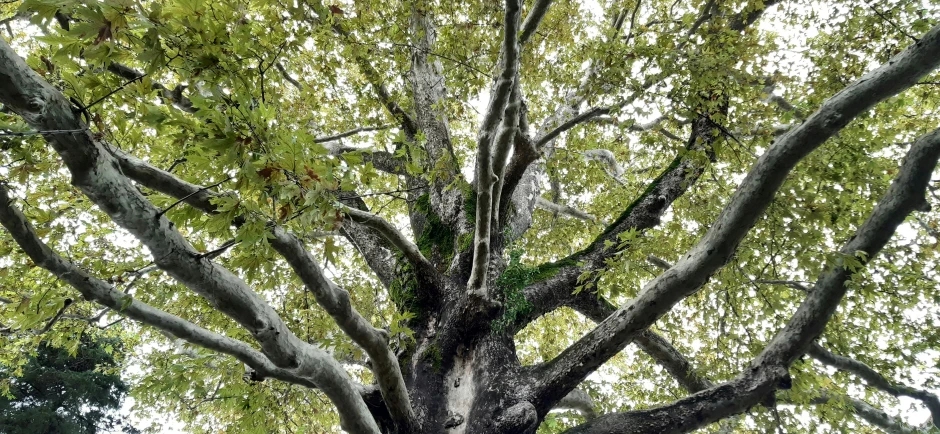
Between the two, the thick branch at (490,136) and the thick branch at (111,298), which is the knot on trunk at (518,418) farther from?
the thick branch at (111,298)

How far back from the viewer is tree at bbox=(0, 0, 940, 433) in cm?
203

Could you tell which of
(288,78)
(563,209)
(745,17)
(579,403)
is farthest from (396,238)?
(563,209)

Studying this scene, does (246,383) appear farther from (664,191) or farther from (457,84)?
(664,191)

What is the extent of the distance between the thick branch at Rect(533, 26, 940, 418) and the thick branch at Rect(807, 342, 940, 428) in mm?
1717

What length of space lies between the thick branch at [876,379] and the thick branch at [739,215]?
1.72 m

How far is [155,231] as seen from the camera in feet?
7.11

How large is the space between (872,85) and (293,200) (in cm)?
342

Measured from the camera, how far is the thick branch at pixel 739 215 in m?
2.89

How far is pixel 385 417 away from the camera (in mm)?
3775

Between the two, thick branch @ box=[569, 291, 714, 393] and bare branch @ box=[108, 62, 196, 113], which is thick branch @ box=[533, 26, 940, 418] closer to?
thick branch @ box=[569, 291, 714, 393]

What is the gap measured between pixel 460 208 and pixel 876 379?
403cm

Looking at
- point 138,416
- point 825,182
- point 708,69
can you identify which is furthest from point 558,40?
point 138,416

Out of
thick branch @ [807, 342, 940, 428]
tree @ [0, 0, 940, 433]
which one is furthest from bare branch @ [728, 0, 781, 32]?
thick branch @ [807, 342, 940, 428]

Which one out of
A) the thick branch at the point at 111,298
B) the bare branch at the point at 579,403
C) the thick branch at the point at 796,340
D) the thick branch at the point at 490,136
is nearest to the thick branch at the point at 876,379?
Answer: the thick branch at the point at 796,340
